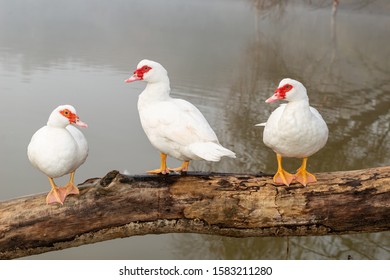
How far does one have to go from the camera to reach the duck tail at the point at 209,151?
257 centimetres

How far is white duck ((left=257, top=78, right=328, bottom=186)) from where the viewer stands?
2.81m

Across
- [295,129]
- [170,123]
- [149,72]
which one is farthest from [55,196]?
[295,129]

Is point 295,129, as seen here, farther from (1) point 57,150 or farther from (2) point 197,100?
(2) point 197,100

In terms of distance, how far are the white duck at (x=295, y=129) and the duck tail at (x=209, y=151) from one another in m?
0.47

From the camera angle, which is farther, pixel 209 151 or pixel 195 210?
pixel 195 210

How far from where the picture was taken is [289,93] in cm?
283

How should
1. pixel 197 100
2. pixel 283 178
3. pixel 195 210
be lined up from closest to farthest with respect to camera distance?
pixel 195 210 → pixel 283 178 → pixel 197 100

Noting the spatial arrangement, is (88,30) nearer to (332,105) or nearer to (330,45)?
(330,45)

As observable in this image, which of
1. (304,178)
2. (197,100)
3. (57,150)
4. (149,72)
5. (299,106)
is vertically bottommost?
(197,100)

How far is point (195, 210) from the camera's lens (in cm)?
279

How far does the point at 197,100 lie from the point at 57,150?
7.89 meters

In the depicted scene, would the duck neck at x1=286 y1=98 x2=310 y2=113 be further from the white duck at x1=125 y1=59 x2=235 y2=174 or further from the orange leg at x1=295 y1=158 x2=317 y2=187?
the white duck at x1=125 y1=59 x2=235 y2=174

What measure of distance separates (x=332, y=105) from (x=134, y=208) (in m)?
8.59

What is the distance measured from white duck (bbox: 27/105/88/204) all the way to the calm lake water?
1725 mm
